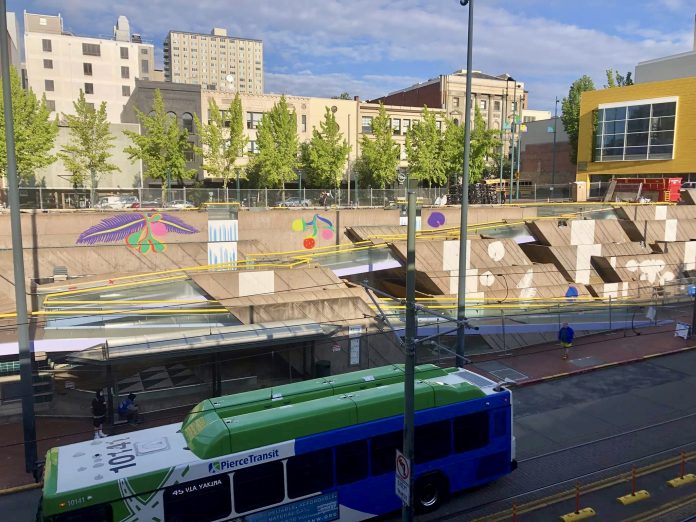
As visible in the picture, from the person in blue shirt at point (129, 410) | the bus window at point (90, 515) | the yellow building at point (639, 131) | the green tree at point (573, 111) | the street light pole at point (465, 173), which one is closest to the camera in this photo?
the bus window at point (90, 515)

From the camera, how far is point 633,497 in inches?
477

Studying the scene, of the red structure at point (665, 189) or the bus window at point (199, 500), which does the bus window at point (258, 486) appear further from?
the red structure at point (665, 189)

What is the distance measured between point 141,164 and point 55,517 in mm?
46424

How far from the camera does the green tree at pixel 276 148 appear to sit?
4669 cm

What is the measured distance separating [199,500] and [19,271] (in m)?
7.62

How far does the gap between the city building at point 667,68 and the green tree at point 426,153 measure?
2489 cm

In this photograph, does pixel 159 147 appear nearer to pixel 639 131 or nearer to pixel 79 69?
pixel 639 131

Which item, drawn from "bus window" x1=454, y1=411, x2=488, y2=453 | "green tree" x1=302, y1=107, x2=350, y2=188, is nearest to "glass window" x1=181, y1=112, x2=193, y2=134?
"green tree" x1=302, y1=107, x2=350, y2=188

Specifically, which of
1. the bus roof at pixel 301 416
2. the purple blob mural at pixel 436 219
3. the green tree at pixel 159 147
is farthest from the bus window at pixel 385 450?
the green tree at pixel 159 147

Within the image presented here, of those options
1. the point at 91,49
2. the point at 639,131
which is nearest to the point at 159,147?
the point at 639,131

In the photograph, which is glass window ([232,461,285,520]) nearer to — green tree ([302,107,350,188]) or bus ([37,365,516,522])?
bus ([37,365,516,522])

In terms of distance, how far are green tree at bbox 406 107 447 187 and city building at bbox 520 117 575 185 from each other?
27173mm

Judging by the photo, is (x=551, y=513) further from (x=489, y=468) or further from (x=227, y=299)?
(x=227, y=299)

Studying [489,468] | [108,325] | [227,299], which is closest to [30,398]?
[108,325]
